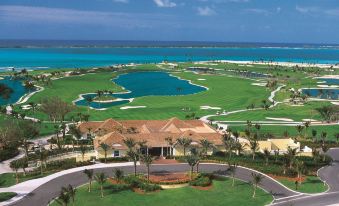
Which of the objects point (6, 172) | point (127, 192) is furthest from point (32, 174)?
point (127, 192)

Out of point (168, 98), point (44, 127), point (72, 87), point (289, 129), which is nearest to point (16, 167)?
point (44, 127)

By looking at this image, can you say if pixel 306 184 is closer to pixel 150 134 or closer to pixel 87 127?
pixel 150 134

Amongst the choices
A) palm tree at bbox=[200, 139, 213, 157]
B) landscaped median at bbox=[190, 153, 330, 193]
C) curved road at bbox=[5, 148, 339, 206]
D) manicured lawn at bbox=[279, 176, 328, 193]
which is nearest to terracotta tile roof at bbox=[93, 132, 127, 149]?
curved road at bbox=[5, 148, 339, 206]

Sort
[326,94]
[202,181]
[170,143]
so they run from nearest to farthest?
[202,181], [170,143], [326,94]

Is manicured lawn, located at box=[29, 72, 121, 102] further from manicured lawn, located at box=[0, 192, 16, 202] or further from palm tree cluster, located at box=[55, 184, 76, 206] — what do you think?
palm tree cluster, located at box=[55, 184, 76, 206]

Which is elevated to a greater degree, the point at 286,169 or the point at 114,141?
the point at 114,141

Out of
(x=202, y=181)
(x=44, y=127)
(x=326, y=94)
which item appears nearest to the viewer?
(x=202, y=181)
